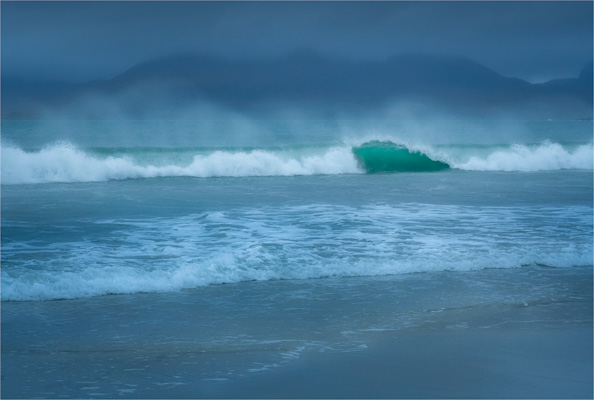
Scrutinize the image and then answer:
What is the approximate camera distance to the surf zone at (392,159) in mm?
22156

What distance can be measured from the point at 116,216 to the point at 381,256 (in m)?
5.01

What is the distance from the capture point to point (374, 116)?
99812mm

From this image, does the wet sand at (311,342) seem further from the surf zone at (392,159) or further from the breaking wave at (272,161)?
the surf zone at (392,159)

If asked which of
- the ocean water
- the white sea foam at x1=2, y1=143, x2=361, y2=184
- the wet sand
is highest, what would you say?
the white sea foam at x1=2, y1=143, x2=361, y2=184

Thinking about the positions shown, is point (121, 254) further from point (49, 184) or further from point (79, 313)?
point (49, 184)

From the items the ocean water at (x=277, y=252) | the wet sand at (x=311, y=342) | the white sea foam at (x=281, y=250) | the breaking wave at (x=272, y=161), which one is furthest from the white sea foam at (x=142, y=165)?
the wet sand at (x=311, y=342)

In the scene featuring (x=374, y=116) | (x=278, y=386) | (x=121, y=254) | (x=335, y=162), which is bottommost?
(x=278, y=386)

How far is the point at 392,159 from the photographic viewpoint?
75.4ft

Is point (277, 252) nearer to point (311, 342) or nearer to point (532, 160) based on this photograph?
point (311, 342)

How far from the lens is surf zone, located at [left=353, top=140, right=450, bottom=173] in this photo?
2216 centimetres

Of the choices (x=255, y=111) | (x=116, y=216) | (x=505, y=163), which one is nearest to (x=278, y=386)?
(x=116, y=216)

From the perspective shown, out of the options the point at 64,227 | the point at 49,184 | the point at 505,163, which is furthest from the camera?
the point at 505,163

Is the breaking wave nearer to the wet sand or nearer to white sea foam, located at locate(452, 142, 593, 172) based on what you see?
white sea foam, located at locate(452, 142, 593, 172)

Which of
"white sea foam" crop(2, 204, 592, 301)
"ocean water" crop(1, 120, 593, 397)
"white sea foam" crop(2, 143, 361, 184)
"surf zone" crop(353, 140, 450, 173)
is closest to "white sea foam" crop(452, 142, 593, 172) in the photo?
"surf zone" crop(353, 140, 450, 173)
